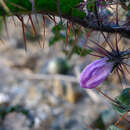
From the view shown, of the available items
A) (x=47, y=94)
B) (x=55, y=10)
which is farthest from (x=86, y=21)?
(x=47, y=94)

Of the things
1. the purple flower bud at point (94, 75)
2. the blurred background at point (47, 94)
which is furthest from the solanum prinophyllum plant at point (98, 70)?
the blurred background at point (47, 94)

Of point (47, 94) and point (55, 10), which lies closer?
point (55, 10)

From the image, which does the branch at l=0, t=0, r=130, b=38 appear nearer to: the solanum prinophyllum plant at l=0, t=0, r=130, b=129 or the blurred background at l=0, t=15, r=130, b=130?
the solanum prinophyllum plant at l=0, t=0, r=130, b=129

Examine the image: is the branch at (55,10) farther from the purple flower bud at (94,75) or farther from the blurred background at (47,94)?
the blurred background at (47,94)

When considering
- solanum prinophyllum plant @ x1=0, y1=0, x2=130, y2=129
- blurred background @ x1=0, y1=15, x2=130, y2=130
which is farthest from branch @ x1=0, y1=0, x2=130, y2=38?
blurred background @ x1=0, y1=15, x2=130, y2=130

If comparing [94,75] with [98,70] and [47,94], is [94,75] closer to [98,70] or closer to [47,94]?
[98,70]

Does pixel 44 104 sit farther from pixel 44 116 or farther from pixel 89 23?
pixel 89 23
